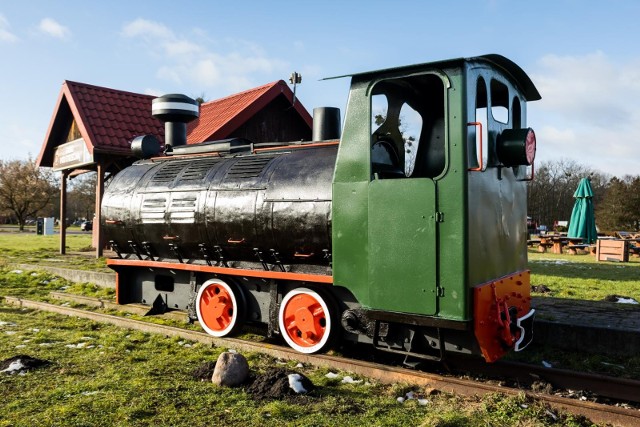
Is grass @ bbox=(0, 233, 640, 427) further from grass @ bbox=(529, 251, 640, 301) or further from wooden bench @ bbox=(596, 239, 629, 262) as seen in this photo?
wooden bench @ bbox=(596, 239, 629, 262)

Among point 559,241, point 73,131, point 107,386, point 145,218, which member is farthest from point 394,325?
point 559,241

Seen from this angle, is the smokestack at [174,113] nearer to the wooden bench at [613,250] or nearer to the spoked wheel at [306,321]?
the spoked wheel at [306,321]

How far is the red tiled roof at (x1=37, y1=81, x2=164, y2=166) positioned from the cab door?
1101cm

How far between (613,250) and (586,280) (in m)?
7.10

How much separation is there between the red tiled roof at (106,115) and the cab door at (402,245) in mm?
11007

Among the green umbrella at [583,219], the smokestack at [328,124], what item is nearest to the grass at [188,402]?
the smokestack at [328,124]

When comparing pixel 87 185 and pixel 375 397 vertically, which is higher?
pixel 87 185

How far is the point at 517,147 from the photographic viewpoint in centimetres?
502

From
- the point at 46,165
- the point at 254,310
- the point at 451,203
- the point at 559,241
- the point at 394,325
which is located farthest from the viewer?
the point at 559,241

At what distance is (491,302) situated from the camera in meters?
4.85

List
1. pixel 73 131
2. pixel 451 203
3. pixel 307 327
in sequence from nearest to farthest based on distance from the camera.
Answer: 1. pixel 451 203
2. pixel 307 327
3. pixel 73 131

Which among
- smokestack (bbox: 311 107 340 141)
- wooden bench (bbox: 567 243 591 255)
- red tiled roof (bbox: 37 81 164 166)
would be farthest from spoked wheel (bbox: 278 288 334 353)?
wooden bench (bbox: 567 243 591 255)

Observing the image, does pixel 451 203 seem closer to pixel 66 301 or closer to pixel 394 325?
pixel 394 325

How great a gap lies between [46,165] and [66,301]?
1059 centimetres
